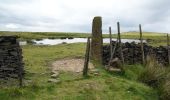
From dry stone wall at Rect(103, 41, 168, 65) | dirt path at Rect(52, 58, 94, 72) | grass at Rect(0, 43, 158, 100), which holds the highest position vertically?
dry stone wall at Rect(103, 41, 168, 65)

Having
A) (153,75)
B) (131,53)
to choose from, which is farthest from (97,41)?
(153,75)

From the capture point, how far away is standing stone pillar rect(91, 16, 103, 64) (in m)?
27.3

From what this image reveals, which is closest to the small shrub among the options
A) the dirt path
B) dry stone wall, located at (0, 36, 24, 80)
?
the dirt path

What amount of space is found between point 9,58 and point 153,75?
7648mm

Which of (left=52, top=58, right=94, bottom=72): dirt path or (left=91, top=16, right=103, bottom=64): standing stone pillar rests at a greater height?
(left=91, top=16, right=103, bottom=64): standing stone pillar

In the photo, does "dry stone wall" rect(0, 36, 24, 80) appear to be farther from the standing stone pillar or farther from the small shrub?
the standing stone pillar

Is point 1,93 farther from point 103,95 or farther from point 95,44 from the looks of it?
point 95,44

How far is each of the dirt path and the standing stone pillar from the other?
104 cm

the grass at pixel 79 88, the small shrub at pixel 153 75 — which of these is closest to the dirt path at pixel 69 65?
the grass at pixel 79 88

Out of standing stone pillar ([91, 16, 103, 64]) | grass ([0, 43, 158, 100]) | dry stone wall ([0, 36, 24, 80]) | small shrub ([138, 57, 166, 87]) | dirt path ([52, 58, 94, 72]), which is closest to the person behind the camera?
grass ([0, 43, 158, 100])

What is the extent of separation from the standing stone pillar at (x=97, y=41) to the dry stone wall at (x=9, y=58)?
7.76m

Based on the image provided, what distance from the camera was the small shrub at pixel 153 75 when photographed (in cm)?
2213

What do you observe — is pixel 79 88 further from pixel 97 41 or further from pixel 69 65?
pixel 97 41

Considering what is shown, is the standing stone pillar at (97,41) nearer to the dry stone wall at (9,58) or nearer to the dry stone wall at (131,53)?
the dry stone wall at (131,53)
